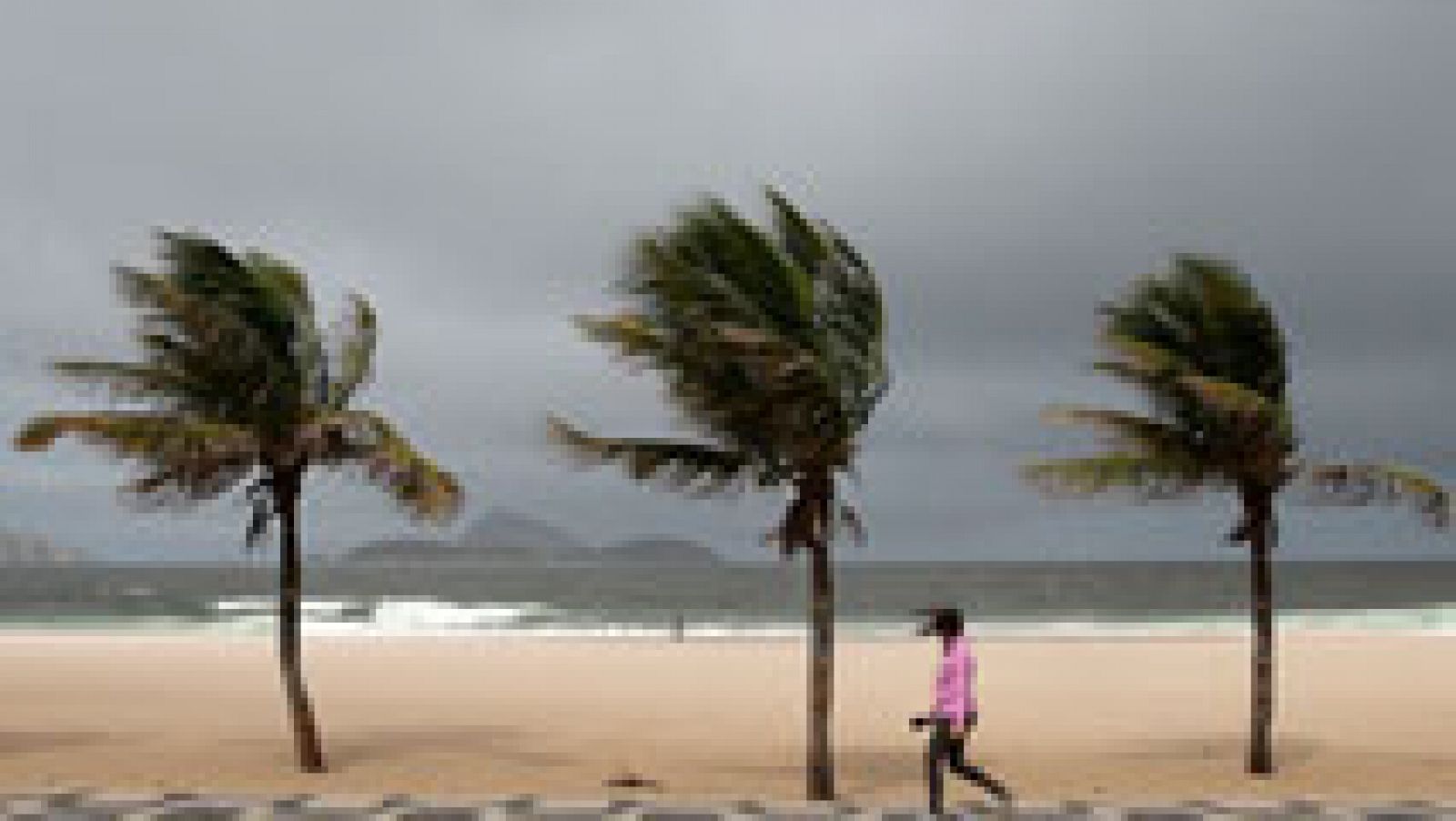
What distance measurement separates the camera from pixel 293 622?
19.9m

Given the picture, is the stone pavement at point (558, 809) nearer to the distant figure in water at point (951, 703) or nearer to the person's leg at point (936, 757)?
the person's leg at point (936, 757)

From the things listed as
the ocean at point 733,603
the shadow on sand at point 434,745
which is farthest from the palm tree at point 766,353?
the ocean at point 733,603

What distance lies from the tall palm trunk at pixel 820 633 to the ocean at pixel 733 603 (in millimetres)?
37093

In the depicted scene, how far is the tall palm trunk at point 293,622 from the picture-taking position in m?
19.6

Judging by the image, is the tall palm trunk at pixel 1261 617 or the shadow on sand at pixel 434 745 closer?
the tall palm trunk at pixel 1261 617

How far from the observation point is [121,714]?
2964 centimetres

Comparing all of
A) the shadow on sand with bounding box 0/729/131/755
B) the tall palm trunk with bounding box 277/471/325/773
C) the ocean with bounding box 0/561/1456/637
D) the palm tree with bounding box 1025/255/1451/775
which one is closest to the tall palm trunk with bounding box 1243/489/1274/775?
the palm tree with bounding box 1025/255/1451/775

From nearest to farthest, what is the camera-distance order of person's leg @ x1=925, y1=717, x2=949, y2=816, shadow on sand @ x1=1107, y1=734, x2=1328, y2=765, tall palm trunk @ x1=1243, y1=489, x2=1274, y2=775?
1. person's leg @ x1=925, y1=717, x2=949, y2=816
2. tall palm trunk @ x1=1243, y1=489, x2=1274, y2=775
3. shadow on sand @ x1=1107, y1=734, x2=1328, y2=765

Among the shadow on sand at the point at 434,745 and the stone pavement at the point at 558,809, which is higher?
the stone pavement at the point at 558,809

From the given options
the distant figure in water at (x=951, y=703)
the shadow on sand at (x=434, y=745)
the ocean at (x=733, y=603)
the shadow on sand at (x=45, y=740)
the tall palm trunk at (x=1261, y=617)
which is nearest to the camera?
the distant figure in water at (x=951, y=703)

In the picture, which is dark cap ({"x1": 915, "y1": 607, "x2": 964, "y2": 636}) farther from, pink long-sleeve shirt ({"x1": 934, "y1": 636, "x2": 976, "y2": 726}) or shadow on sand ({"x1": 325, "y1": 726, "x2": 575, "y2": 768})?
shadow on sand ({"x1": 325, "y1": 726, "x2": 575, "y2": 768})

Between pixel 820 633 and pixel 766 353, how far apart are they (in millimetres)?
2924

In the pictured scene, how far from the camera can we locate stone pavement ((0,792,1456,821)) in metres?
15.0

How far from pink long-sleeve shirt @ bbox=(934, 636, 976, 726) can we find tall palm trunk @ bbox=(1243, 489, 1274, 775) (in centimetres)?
511
